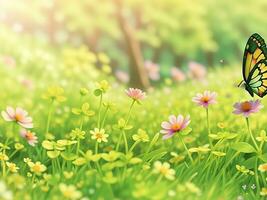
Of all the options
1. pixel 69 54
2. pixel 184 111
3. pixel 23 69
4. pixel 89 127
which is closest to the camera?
pixel 89 127

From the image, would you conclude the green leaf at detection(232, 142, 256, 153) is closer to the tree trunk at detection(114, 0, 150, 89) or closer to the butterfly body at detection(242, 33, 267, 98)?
the butterfly body at detection(242, 33, 267, 98)

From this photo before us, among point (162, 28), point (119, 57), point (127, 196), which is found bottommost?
point (119, 57)

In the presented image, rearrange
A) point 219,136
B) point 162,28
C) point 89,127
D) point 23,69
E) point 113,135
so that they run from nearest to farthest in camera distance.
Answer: point 219,136 → point 113,135 → point 89,127 → point 23,69 → point 162,28

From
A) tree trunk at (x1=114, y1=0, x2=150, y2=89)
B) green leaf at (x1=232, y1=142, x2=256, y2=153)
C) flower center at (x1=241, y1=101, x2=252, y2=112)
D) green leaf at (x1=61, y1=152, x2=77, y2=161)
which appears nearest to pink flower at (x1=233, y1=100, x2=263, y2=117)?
flower center at (x1=241, y1=101, x2=252, y2=112)

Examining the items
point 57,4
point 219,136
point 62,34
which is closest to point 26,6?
point 57,4

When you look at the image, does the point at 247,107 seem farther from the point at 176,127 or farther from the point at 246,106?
the point at 176,127

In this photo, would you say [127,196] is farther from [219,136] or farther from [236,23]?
[236,23]

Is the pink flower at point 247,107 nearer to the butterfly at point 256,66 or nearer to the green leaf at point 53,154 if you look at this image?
the butterfly at point 256,66
